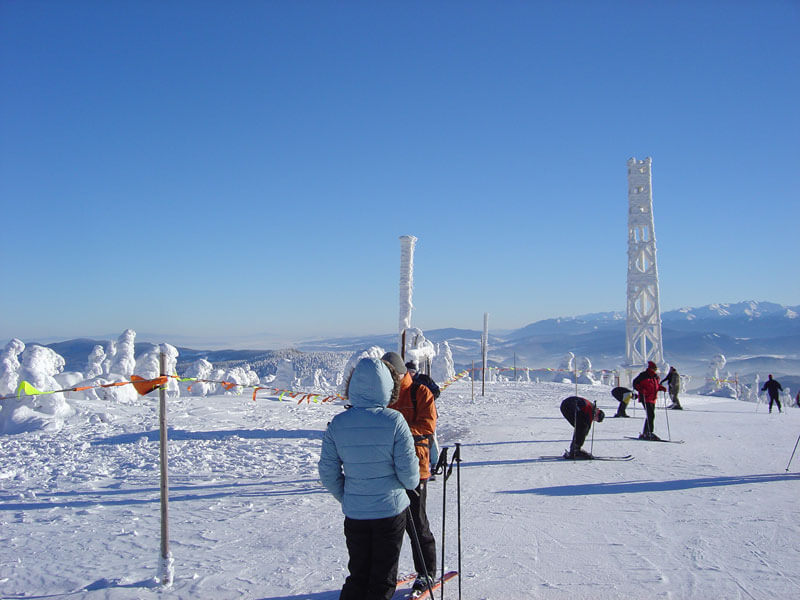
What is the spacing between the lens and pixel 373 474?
3.70 metres

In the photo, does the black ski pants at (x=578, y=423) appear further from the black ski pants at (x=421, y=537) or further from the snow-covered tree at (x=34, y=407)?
the snow-covered tree at (x=34, y=407)

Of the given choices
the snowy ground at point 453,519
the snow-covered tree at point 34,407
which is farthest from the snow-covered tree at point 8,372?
the snowy ground at point 453,519

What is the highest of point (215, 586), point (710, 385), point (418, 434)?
point (418, 434)

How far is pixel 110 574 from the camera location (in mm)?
5074

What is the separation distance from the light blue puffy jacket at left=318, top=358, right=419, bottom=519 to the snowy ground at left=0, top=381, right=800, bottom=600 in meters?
1.37

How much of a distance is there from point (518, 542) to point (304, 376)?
3168 cm

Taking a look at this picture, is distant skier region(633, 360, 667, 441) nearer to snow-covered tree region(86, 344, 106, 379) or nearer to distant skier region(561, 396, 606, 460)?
distant skier region(561, 396, 606, 460)

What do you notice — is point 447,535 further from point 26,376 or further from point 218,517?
point 26,376

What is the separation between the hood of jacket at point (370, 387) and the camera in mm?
3686

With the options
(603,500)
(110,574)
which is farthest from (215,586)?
(603,500)

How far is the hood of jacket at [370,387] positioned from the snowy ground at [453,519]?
194 cm

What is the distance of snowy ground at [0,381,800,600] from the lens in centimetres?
475

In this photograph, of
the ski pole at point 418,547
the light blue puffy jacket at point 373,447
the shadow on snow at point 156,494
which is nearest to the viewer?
the light blue puffy jacket at point 373,447

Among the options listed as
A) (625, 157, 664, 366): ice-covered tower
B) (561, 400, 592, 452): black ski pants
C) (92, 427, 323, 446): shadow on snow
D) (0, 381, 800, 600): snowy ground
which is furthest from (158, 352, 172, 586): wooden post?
(625, 157, 664, 366): ice-covered tower
